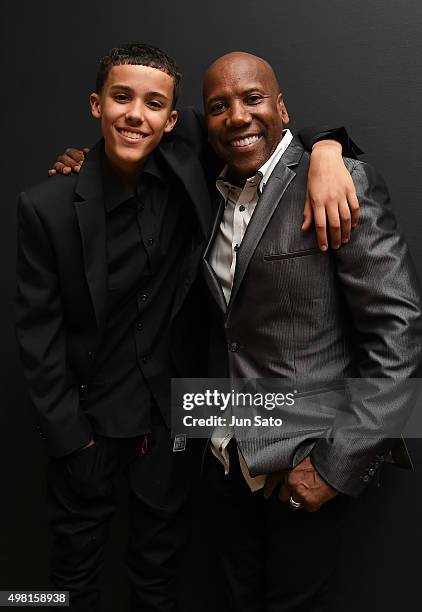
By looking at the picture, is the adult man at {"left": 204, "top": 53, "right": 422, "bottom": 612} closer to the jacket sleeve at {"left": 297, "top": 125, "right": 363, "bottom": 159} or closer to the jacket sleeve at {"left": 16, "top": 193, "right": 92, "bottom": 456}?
the jacket sleeve at {"left": 297, "top": 125, "right": 363, "bottom": 159}

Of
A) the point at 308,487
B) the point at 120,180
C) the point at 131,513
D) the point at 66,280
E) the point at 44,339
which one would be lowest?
the point at 131,513

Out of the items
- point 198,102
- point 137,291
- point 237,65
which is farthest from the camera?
point 198,102

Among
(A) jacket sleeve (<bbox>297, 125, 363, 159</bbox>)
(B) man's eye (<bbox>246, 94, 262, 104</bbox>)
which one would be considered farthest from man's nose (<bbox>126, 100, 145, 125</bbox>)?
(A) jacket sleeve (<bbox>297, 125, 363, 159</bbox>)

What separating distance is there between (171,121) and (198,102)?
355mm

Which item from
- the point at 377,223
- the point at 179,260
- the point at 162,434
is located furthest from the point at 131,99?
the point at 162,434

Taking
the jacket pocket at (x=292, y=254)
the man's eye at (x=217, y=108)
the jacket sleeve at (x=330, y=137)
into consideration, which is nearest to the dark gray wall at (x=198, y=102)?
the jacket sleeve at (x=330, y=137)

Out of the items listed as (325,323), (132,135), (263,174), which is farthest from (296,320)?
(132,135)

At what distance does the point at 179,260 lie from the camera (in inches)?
57.6

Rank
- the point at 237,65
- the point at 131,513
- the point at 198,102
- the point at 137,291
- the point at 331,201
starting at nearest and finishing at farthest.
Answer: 1. the point at 331,201
2. the point at 237,65
3. the point at 137,291
4. the point at 131,513
5. the point at 198,102

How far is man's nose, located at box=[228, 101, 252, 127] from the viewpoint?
1256 millimetres

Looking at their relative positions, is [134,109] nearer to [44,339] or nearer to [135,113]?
[135,113]

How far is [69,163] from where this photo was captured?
1.43 m

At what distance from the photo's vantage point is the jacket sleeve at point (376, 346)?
1.18m

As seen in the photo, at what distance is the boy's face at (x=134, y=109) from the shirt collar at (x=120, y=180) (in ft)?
0.20
